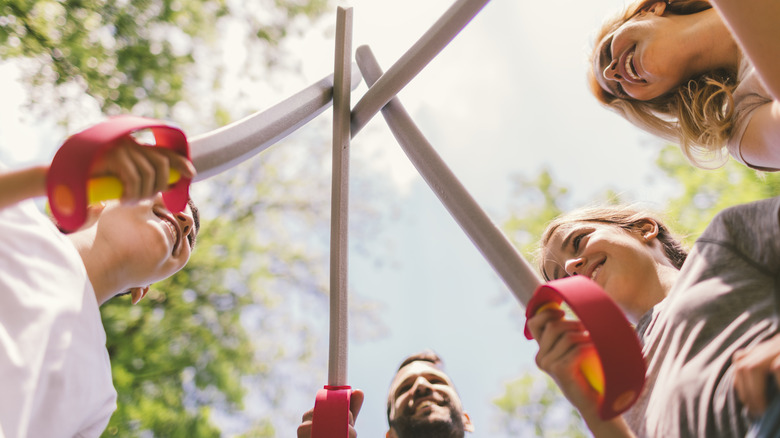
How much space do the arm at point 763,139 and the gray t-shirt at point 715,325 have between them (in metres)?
0.20

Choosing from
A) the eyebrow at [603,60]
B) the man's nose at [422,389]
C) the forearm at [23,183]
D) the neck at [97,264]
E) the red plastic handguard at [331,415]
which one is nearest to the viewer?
the forearm at [23,183]

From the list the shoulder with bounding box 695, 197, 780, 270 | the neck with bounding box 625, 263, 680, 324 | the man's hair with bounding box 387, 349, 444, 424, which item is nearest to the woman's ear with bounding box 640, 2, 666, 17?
the neck with bounding box 625, 263, 680, 324

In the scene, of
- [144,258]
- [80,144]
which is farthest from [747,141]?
[144,258]

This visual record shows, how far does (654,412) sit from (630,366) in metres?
0.21

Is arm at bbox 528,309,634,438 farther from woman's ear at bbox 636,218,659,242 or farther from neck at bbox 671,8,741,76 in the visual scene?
neck at bbox 671,8,741,76

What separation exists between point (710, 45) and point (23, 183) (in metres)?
1.16

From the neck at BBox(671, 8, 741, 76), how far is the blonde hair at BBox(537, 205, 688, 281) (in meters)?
0.32

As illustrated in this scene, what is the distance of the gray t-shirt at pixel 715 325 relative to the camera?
0.63m

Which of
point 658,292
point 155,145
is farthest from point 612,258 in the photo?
point 155,145

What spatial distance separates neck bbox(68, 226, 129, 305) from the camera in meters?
1.03

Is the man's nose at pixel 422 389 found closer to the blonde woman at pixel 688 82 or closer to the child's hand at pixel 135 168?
the blonde woman at pixel 688 82

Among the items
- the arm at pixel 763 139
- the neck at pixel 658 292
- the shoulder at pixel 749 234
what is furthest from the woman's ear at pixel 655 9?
the shoulder at pixel 749 234

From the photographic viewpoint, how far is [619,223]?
4.11ft

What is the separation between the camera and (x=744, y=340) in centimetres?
64
